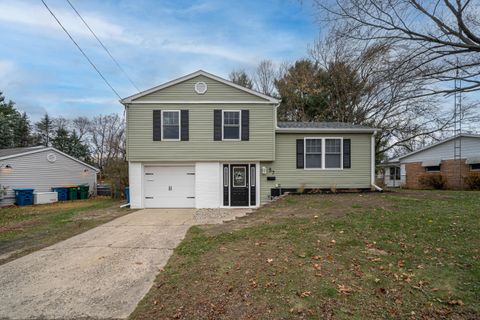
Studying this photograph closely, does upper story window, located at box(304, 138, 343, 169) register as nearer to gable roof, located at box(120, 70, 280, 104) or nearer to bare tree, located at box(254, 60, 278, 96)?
gable roof, located at box(120, 70, 280, 104)

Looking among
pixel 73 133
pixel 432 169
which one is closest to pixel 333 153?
pixel 432 169

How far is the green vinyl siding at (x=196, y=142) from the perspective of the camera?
1248 centimetres

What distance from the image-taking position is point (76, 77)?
1330 centimetres

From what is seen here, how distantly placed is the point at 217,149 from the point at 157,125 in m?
2.99

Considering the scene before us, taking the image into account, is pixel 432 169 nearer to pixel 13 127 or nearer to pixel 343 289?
pixel 343 289

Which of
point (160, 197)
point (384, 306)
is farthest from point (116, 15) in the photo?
point (384, 306)

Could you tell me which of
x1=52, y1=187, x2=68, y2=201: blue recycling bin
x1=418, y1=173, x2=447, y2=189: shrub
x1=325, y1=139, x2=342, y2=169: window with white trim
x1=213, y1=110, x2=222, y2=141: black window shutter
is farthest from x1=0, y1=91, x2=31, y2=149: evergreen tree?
x1=418, y1=173, x2=447, y2=189: shrub

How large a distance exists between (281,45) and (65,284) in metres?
10.5

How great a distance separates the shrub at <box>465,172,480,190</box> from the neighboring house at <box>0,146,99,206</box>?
2839 centimetres

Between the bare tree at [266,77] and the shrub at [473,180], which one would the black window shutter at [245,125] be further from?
the shrub at [473,180]

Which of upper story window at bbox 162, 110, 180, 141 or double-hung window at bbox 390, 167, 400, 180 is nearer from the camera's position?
upper story window at bbox 162, 110, 180, 141

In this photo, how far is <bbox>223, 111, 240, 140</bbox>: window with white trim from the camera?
12680 millimetres

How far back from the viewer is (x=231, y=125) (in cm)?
1271

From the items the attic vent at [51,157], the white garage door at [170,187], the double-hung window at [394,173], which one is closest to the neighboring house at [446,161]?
the double-hung window at [394,173]
